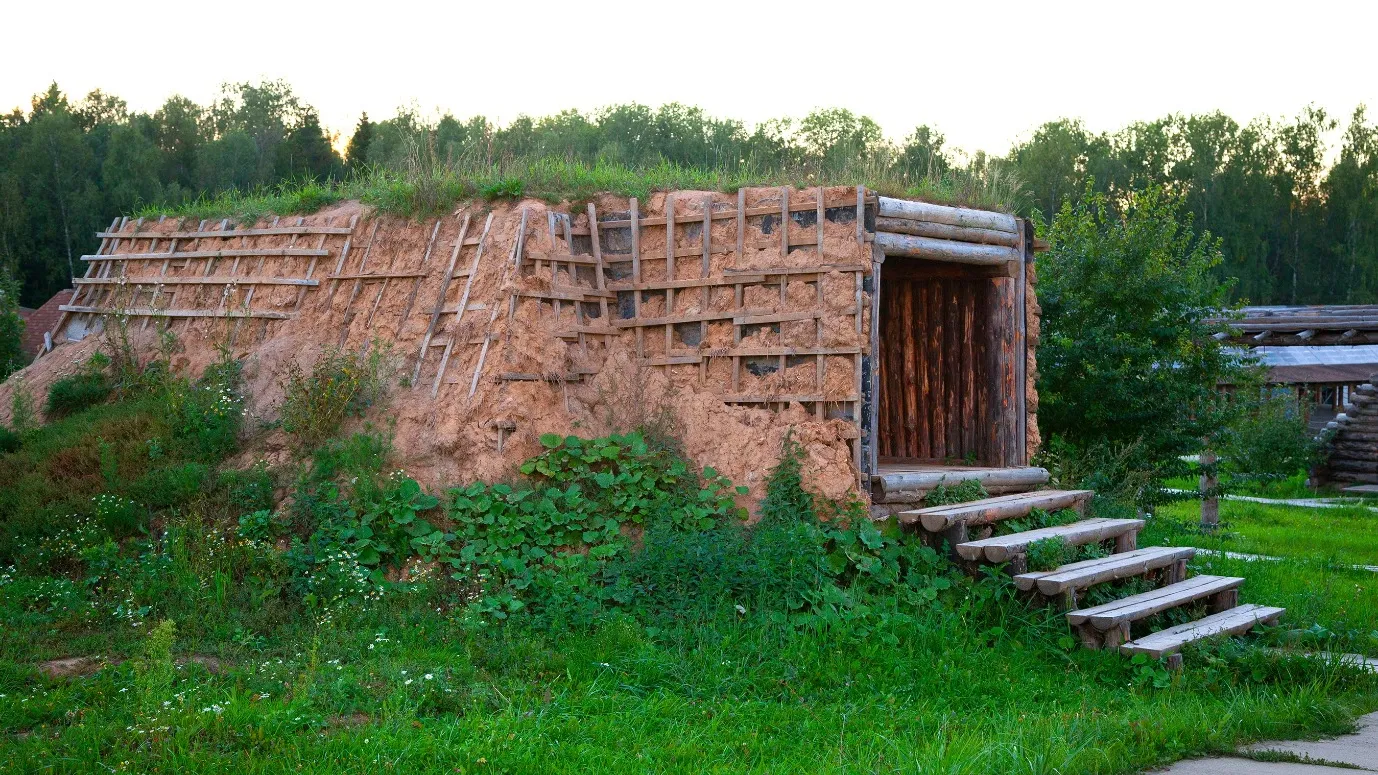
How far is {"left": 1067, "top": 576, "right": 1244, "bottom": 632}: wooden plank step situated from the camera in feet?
25.3

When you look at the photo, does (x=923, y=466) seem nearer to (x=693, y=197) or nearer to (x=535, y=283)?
(x=693, y=197)

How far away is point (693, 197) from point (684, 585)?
405cm

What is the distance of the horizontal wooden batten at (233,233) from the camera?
39.3ft

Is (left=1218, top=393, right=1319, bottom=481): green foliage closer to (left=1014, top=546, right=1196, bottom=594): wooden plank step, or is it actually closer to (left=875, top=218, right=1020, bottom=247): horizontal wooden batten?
(left=875, top=218, right=1020, bottom=247): horizontal wooden batten

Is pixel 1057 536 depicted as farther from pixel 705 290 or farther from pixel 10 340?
pixel 10 340

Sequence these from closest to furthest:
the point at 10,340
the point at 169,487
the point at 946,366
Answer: the point at 169,487 < the point at 946,366 < the point at 10,340

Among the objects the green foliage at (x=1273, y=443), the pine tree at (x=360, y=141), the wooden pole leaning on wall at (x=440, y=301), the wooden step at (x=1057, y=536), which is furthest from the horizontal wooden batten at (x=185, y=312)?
the pine tree at (x=360, y=141)

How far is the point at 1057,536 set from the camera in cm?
880

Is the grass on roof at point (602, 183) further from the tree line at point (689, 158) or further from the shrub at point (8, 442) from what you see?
the tree line at point (689, 158)

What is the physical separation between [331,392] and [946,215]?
227 inches

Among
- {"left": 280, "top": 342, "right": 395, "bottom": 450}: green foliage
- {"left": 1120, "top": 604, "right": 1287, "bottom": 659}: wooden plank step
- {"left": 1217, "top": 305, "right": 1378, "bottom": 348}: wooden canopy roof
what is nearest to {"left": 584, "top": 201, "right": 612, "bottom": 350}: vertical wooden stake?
{"left": 280, "top": 342, "right": 395, "bottom": 450}: green foliage

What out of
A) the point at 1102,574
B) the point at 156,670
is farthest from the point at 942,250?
the point at 156,670

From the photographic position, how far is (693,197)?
34.8 ft

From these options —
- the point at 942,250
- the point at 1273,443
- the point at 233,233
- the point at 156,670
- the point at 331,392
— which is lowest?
the point at 156,670
